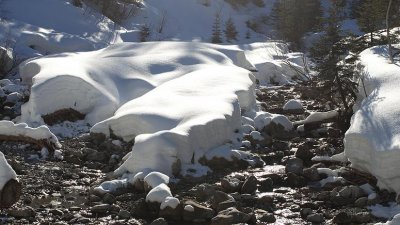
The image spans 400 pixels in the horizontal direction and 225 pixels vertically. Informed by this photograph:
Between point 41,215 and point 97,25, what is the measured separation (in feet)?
76.4

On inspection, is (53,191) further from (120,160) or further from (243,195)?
(243,195)

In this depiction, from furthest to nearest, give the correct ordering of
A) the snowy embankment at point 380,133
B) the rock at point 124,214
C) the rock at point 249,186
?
the rock at point 249,186, the snowy embankment at point 380,133, the rock at point 124,214

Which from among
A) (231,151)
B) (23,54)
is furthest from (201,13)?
(231,151)

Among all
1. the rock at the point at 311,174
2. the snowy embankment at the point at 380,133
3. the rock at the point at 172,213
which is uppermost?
the snowy embankment at the point at 380,133

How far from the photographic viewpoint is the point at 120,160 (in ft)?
41.5

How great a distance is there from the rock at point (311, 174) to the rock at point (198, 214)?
2.80m

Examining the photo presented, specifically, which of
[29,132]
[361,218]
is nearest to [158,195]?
[361,218]

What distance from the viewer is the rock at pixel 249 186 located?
10.5 m

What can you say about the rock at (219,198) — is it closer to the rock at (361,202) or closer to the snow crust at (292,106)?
the rock at (361,202)

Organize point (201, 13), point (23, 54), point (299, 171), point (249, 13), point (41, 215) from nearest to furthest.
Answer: point (41, 215) < point (299, 171) < point (23, 54) < point (201, 13) < point (249, 13)

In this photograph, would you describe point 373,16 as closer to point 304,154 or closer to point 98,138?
point 304,154

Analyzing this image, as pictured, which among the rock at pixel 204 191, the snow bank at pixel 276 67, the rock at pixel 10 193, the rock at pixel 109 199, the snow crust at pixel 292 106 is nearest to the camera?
the rock at pixel 10 193

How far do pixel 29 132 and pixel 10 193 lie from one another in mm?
4424

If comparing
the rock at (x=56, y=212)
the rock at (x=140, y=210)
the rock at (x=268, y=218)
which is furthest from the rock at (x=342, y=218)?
the rock at (x=56, y=212)
